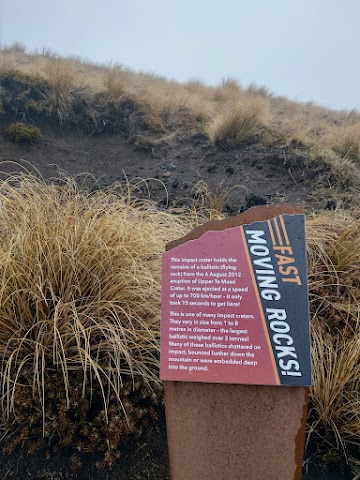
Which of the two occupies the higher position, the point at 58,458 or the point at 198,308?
the point at 198,308

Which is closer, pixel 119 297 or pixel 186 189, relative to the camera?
pixel 119 297

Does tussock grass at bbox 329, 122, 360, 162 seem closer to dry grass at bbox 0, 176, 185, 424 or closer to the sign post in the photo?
dry grass at bbox 0, 176, 185, 424

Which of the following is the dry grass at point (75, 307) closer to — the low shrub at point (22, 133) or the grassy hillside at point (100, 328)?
the grassy hillside at point (100, 328)

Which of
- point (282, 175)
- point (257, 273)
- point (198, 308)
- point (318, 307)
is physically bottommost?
point (282, 175)

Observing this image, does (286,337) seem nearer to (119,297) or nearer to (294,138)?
(119,297)

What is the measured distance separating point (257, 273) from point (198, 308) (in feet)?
1.06

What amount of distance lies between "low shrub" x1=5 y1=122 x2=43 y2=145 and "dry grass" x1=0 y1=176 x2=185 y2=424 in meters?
4.98

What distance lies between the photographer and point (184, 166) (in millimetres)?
7848

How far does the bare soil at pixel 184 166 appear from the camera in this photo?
6668mm

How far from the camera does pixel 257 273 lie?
6.69 feet

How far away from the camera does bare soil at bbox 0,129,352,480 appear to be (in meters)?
6.67

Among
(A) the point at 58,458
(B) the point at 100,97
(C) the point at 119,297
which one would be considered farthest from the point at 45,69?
(A) the point at 58,458

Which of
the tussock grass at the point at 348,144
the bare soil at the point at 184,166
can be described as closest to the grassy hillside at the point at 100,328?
the bare soil at the point at 184,166

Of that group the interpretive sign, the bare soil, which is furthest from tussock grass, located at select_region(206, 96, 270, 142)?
the interpretive sign
